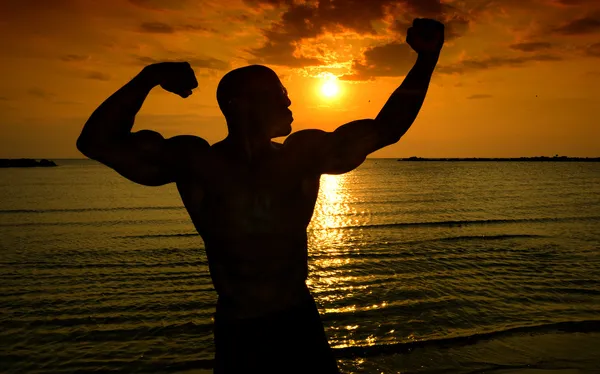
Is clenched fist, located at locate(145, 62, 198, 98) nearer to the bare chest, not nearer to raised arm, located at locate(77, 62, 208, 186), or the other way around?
raised arm, located at locate(77, 62, 208, 186)

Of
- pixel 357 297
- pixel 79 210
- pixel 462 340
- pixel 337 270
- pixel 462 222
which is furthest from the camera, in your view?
pixel 79 210

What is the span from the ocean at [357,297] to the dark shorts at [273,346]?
5828 millimetres

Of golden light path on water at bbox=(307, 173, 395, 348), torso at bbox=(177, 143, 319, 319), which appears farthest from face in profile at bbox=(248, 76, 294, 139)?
golden light path on water at bbox=(307, 173, 395, 348)

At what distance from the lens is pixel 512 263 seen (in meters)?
14.6

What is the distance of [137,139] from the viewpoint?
1941 mm

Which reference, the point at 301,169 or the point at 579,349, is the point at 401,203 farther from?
the point at 301,169

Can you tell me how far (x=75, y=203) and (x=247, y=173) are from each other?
121ft

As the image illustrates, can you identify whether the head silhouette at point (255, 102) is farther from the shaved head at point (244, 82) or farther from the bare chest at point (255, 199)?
the bare chest at point (255, 199)

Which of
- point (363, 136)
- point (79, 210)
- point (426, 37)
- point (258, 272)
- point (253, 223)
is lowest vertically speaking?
point (79, 210)

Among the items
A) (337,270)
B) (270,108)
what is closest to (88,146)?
(270,108)

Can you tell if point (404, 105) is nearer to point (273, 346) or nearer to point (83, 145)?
point (273, 346)

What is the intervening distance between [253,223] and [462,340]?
7.52m

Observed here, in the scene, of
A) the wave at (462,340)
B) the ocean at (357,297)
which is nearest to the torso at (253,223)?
the ocean at (357,297)

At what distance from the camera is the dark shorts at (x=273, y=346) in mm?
1938
